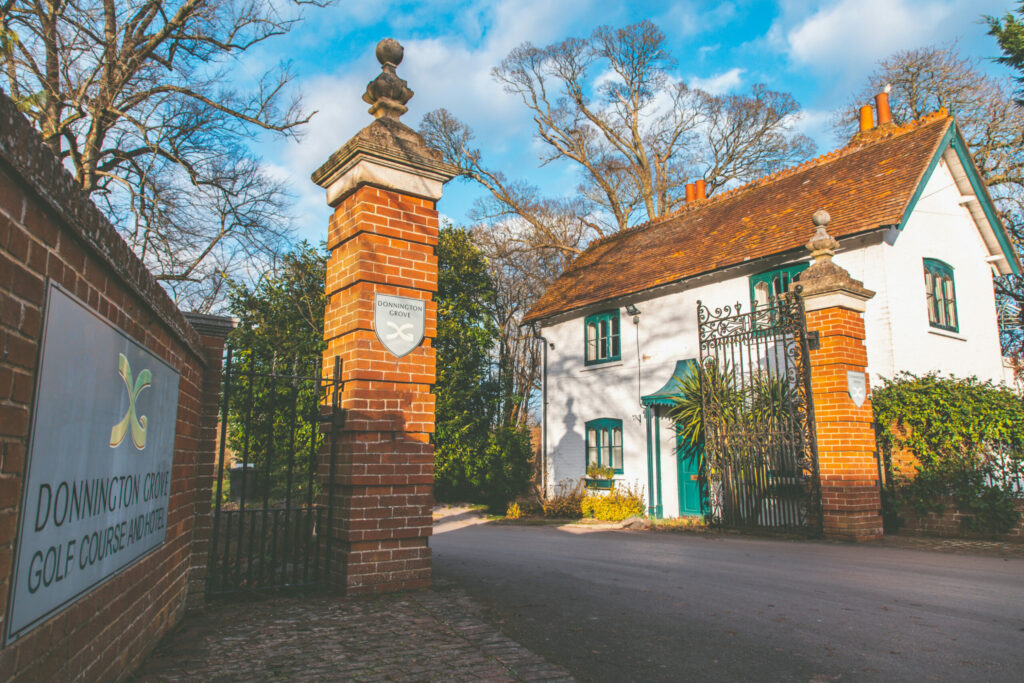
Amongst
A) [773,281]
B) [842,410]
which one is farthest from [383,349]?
[773,281]

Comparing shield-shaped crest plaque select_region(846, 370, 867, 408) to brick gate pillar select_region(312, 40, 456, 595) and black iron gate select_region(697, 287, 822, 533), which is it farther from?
brick gate pillar select_region(312, 40, 456, 595)

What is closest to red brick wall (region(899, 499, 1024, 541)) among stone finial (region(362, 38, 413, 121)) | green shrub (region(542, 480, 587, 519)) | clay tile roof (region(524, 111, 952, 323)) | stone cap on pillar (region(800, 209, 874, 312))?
stone cap on pillar (region(800, 209, 874, 312))

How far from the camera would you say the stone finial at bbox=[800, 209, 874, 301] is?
919 centimetres

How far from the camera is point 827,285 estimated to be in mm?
9195

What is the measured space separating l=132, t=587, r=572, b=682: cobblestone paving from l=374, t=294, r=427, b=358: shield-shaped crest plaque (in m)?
1.98

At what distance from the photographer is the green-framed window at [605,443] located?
1595 centimetres

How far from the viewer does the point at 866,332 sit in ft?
38.0

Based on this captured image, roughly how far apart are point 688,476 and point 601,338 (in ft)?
14.7

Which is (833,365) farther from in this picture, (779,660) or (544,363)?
(544,363)

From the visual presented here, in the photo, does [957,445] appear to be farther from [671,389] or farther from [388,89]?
[388,89]

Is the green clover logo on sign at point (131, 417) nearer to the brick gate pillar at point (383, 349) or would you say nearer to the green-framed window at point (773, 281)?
the brick gate pillar at point (383, 349)

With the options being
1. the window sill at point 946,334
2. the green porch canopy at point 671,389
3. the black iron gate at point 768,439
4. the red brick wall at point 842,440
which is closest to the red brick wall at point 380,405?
the black iron gate at point 768,439

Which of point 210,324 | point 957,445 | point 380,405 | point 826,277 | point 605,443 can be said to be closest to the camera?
point 210,324

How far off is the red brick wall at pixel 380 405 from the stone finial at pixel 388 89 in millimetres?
885
